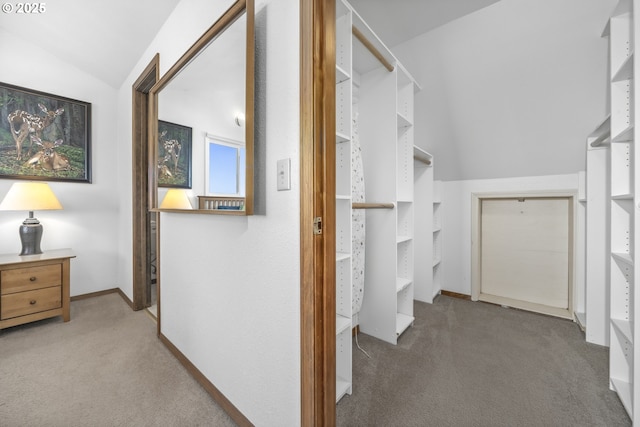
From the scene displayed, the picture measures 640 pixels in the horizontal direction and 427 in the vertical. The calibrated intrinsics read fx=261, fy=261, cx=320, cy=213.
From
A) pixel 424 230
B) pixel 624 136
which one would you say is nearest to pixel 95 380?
pixel 424 230

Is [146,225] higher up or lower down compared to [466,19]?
lower down

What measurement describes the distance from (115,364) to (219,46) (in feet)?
6.76

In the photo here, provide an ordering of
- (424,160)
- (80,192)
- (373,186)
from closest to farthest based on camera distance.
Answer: (373,186) → (424,160) → (80,192)

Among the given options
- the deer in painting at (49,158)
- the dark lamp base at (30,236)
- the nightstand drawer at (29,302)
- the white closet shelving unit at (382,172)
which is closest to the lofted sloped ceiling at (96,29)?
the deer in painting at (49,158)

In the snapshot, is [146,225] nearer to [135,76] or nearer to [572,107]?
[135,76]

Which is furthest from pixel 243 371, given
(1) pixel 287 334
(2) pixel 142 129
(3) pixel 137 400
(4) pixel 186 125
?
(2) pixel 142 129

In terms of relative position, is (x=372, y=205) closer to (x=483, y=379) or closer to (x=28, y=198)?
(x=483, y=379)

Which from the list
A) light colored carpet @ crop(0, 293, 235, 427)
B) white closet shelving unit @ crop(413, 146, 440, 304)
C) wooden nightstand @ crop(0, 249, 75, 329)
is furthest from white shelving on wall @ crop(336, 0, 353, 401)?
wooden nightstand @ crop(0, 249, 75, 329)

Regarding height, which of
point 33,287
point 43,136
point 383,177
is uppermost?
point 43,136

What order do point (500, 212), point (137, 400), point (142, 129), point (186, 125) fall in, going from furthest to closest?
1. point (500, 212)
2. point (142, 129)
3. point (186, 125)
4. point (137, 400)

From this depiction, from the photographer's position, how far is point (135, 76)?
8.35ft

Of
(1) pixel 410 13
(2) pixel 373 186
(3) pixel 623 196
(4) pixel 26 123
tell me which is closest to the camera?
(3) pixel 623 196

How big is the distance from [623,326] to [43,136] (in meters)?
4.69

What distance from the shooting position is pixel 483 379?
5.20 feet
